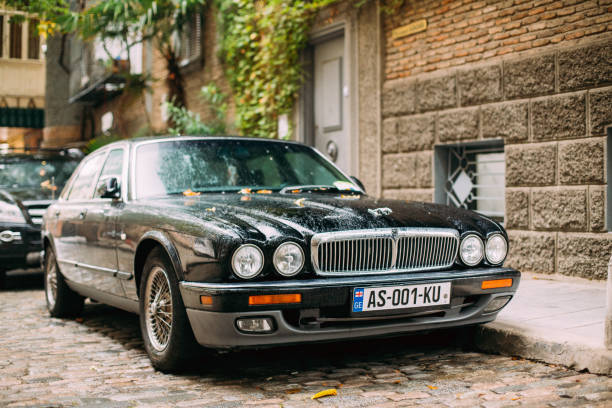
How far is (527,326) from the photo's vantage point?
5.02m

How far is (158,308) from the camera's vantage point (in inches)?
185

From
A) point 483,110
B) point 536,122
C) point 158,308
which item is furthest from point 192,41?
point 158,308

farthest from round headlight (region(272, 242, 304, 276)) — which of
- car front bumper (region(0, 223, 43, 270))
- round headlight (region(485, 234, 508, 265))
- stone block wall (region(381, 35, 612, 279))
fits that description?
car front bumper (region(0, 223, 43, 270))

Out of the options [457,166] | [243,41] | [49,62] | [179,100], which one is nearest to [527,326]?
[457,166]

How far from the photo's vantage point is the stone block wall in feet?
24.5

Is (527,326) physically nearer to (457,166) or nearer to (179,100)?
(457,166)

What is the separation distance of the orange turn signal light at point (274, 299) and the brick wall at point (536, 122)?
4353 millimetres

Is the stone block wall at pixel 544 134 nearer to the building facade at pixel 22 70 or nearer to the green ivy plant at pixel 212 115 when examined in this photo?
the green ivy plant at pixel 212 115

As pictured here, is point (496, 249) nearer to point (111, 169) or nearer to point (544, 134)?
point (111, 169)

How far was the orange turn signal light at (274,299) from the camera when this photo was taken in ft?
13.0

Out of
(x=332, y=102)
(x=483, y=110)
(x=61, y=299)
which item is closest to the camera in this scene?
(x=61, y=299)

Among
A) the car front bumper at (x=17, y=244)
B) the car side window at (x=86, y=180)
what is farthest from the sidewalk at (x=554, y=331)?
the car front bumper at (x=17, y=244)

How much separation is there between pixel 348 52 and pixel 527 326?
Answer: 6.69 m

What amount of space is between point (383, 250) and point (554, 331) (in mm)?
1343
